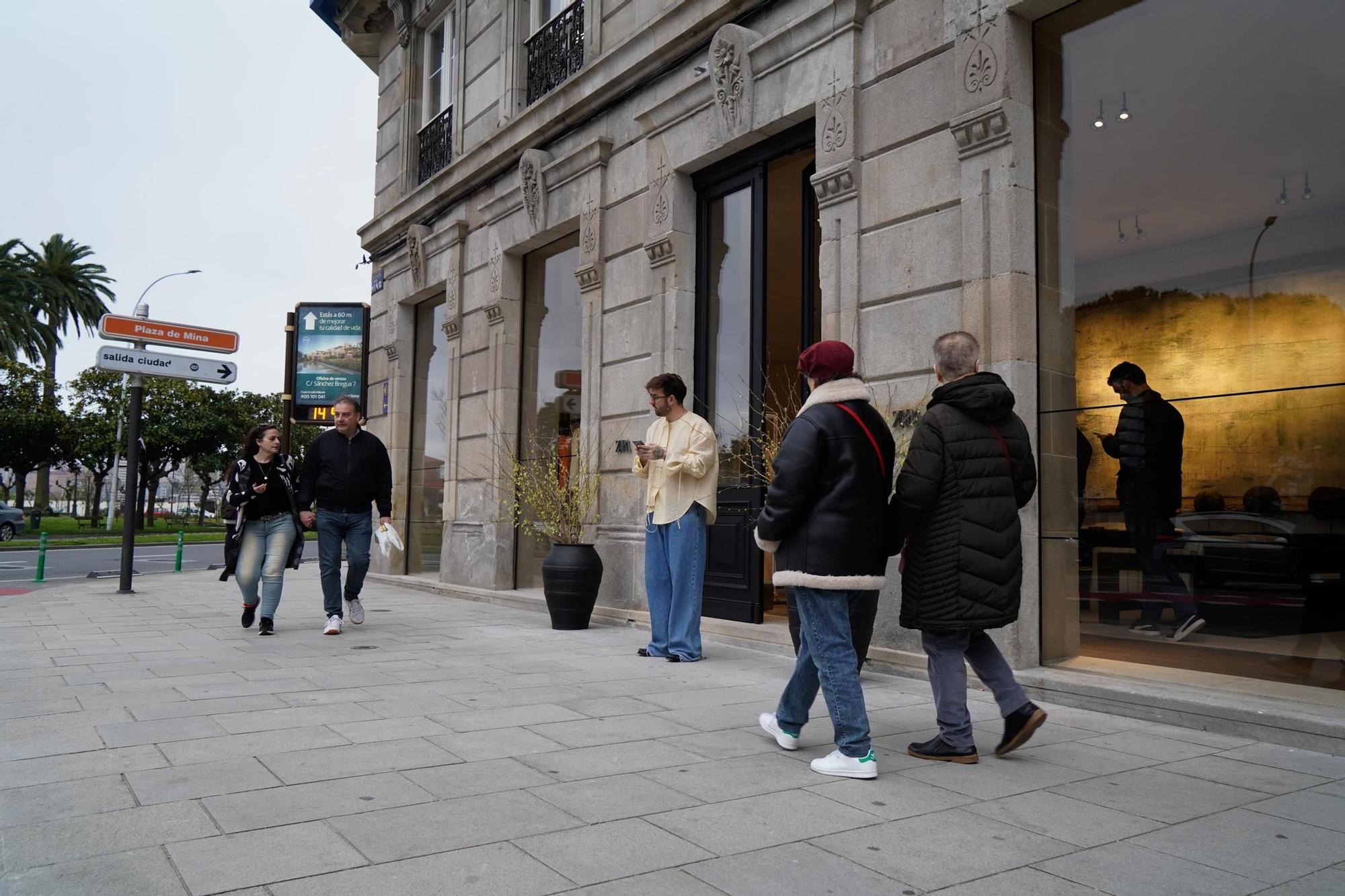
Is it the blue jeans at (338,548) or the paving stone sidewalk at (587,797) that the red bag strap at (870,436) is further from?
the blue jeans at (338,548)

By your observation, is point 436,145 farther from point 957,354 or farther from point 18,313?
point 18,313

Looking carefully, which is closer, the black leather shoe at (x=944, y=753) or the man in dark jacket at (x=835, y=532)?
the man in dark jacket at (x=835, y=532)

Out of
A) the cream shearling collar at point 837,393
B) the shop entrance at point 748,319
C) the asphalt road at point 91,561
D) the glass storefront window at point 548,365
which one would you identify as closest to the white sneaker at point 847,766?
the cream shearling collar at point 837,393

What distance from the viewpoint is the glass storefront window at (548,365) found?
1248cm

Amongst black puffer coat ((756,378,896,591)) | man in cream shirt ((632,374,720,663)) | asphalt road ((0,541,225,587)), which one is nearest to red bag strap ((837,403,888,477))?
black puffer coat ((756,378,896,591))

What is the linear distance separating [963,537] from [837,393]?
832 mm

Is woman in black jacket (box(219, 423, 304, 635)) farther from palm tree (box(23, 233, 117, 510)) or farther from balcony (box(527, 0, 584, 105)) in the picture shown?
palm tree (box(23, 233, 117, 510))

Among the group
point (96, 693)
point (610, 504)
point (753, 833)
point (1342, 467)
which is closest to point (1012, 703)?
point (753, 833)

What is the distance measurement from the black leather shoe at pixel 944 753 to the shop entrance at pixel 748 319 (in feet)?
14.1

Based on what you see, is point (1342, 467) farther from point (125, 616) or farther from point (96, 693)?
point (125, 616)

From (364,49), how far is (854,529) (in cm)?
1774

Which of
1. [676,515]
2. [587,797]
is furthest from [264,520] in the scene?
[587,797]

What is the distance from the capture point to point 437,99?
16.4m

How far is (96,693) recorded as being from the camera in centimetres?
587
